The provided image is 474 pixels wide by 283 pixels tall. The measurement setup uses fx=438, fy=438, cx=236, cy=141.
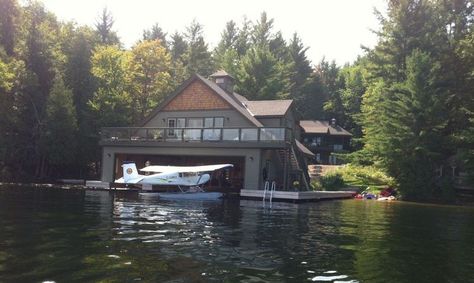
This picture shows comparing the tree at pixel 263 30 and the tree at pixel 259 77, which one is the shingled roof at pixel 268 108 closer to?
the tree at pixel 259 77

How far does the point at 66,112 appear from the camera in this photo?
147ft

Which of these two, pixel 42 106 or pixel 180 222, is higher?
pixel 42 106

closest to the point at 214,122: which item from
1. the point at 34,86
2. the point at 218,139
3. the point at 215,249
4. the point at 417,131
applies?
the point at 218,139

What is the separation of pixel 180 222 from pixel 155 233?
10.3ft

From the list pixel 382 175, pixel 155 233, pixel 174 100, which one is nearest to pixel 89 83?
pixel 174 100

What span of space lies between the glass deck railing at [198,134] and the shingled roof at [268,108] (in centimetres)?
645

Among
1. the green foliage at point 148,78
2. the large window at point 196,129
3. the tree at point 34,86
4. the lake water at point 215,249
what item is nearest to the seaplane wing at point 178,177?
the large window at point 196,129

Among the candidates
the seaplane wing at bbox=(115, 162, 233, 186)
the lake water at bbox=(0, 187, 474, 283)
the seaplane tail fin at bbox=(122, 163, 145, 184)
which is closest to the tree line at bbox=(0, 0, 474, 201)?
the seaplane tail fin at bbox=(122, 163, 145, 184)

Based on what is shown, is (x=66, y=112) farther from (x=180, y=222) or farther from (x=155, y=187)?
(x=180, y=222)

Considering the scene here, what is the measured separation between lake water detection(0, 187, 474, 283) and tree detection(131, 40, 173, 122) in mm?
35119

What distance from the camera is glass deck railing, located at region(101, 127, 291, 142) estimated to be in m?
31.0

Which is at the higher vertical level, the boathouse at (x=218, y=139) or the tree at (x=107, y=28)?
the tree at (x=107, y=28)

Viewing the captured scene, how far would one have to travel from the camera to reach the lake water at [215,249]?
8.32m

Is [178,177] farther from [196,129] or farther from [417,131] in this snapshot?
[417,131]
